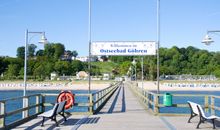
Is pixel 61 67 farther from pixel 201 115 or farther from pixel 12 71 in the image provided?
pixel 201 115

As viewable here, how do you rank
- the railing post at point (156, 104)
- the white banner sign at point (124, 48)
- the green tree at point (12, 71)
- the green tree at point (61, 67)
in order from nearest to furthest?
the railing post at point (156, 104)
the white banner sign at point (124, 48)
the green tree at point (12, 71)
the green tree at point (61, 67)

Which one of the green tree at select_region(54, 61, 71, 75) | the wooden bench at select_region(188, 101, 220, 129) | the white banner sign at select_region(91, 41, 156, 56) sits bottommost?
the wooden bench at select_region(188, 101, 220, 129)

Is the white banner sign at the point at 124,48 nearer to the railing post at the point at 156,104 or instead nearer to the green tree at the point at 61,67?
the railing post at the point at 156,104

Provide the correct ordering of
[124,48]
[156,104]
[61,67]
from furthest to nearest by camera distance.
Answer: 1. [61,67]
2. [124,48]
3. [156,104]

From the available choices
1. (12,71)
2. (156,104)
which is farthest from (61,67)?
(156,104)

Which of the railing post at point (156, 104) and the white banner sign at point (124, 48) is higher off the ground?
the white banner sign at point (124, 48)

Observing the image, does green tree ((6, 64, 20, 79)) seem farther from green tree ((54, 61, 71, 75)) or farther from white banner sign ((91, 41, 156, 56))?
white banner sign ((91, 41, 156, 56))

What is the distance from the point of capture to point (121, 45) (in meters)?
22.1

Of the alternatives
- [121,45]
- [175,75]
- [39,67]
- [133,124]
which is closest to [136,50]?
[121,45]

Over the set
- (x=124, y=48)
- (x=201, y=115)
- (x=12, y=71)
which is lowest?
(x=201, y=115)

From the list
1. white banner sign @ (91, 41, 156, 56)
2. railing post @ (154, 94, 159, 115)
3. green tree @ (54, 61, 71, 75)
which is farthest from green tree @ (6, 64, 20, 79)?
railing post @ (154, 94, 159, 115)

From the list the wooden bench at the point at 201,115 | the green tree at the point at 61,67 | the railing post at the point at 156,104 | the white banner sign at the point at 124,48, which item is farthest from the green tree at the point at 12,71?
the wooden bench at the point at 201,115

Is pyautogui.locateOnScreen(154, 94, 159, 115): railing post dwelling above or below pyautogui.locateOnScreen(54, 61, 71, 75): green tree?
below

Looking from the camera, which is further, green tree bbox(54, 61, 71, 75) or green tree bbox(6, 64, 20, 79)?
green tree bbox(54, 61, 71, 75)
